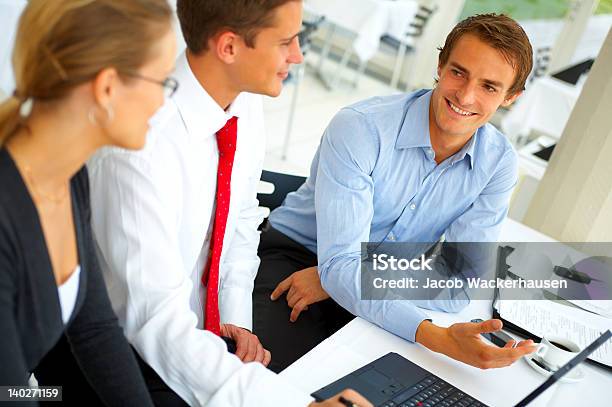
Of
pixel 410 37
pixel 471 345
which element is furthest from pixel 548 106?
pixel 471 345

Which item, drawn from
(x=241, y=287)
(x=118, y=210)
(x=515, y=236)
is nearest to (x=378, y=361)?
(x=241, y=287)

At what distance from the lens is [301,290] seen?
175 cm

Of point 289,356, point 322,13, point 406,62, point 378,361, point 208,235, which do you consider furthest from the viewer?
point 406,62

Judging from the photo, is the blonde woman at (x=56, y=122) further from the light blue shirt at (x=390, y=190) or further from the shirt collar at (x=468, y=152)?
the shirt collar at (x=468, y=152)

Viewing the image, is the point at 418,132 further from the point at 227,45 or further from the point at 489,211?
the point at 227,45

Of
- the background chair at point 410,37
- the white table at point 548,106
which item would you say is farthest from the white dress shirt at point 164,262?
the background chair at point 410,37

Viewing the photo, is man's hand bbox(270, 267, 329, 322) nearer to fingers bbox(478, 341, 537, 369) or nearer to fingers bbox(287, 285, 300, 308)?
fingers bbox(287, 285, 300, 308)

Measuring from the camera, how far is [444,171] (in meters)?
1.83

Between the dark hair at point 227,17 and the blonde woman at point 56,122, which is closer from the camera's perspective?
the blonde woman at point 56,122

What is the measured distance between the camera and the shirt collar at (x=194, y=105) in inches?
53.7

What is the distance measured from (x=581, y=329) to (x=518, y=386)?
384 millimetres

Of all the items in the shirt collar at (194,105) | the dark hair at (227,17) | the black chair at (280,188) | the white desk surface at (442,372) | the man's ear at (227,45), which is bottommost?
the black chair at (280,188)

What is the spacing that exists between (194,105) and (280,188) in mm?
793

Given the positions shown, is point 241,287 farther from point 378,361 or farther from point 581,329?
point 581,329
